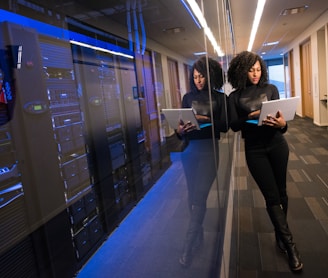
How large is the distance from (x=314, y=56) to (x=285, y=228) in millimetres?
5889

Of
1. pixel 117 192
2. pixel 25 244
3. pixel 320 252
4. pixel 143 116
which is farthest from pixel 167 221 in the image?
pixel 320 252

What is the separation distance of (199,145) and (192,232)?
1.47ft

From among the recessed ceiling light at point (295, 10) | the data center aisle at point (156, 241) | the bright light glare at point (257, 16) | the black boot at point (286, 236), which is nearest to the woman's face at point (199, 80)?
the data center aisle at point (156, 241)

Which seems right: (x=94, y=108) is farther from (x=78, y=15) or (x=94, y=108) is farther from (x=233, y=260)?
(x=233, y=260)

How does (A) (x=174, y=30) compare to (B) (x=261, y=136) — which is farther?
(B) (x=261, y=136)

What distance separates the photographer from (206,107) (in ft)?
4.54

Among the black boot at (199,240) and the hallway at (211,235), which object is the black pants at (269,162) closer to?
the hallway at (211,235)

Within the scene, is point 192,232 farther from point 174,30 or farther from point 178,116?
point 174,30

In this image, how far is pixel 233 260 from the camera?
64.5 inches

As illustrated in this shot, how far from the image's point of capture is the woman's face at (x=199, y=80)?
129 cm

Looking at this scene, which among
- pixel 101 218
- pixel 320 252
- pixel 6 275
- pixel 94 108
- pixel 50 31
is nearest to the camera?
pixel 6 275

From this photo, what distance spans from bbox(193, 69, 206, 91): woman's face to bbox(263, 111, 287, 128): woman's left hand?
0.51 metres

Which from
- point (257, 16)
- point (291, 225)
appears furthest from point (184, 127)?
point (257, 16)

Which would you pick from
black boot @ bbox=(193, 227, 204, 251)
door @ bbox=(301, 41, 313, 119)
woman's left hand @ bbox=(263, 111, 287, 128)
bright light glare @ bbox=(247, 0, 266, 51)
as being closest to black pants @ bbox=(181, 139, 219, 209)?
black boot @ bbox=(193, 227, 204, 251)
